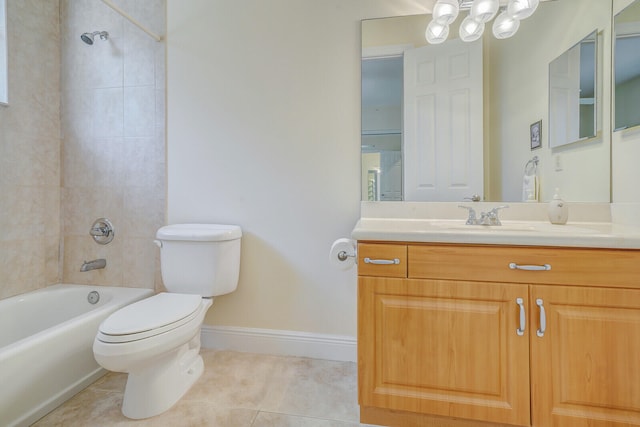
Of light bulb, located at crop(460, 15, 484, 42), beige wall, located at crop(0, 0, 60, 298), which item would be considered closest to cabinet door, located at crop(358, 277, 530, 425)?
light bulb, located at crop(460, 15, 484, 42)

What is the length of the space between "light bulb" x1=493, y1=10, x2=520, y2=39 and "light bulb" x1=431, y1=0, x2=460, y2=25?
0.68 ft

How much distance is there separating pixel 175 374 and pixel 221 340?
47 centimetres

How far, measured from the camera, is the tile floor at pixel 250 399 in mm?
1259

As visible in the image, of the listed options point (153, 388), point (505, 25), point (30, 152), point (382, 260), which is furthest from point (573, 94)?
point (30, 152)

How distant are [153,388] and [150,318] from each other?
1.08 feet

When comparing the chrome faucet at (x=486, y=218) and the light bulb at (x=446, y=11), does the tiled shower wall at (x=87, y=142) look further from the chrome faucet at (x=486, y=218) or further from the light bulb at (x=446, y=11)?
the chrome faucet at (x=486, y=218)

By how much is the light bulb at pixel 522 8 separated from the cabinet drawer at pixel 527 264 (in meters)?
1.14

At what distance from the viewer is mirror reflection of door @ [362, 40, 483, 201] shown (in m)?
1.55

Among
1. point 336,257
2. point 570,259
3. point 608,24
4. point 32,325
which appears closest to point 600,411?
point 570,259

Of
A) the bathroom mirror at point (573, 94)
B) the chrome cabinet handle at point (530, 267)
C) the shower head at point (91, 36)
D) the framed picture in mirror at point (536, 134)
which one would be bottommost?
the chrome cabinet handle at point (530, 267)

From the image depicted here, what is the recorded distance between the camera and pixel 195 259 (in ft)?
5.26

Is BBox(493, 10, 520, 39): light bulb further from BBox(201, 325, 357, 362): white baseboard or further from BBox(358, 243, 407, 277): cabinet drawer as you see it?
BBox(201, 325, 357, 362): white baseboard

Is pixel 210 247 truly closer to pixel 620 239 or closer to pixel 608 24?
pixel 620 239

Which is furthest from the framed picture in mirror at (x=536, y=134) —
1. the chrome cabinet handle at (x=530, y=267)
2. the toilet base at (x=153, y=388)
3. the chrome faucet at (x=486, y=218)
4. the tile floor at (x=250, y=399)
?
the toilet base at (x=153, y=388)
